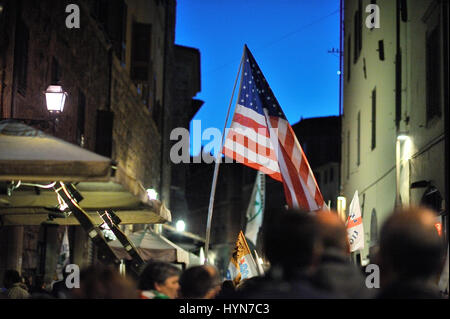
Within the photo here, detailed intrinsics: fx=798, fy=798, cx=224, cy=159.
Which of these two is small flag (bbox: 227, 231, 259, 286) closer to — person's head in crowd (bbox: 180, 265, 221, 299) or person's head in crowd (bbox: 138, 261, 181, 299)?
person's head in crowd (bbox: 138, 261, 181, 299)

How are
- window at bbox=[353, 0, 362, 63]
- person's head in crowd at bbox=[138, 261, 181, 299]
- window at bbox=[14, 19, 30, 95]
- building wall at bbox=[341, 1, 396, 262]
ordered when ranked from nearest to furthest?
person's head in crowd at bbox=[138, 261, 181, 299]
window at bbox=[14, 19, 30, 95]
building wall at bbox=[341, 1, 396, 262]
window at bbox=[353, 0, 362, 63]

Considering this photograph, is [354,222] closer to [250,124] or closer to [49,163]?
[250,124]

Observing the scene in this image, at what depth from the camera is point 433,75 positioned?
14.5 m

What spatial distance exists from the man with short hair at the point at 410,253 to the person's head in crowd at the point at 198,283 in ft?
7.07

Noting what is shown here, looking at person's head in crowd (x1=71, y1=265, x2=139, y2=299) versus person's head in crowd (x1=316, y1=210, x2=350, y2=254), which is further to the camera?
person's head in crowd (x1=71, y1=265, x2=139, y2=299)

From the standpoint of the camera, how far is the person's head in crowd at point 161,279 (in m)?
5.77

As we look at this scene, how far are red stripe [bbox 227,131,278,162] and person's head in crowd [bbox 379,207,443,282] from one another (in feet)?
22.8

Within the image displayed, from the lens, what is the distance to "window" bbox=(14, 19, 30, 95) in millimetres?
12500

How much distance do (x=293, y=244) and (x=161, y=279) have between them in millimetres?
2361

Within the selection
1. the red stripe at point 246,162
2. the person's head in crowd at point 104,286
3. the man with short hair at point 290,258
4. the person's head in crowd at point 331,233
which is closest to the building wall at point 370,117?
the red stripe at point 246,162

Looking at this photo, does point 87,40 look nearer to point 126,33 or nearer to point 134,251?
point 126,33

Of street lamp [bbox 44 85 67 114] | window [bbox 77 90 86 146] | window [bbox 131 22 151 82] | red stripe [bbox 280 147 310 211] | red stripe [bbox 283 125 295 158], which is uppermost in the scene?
window [bbox 131 22 151 82]

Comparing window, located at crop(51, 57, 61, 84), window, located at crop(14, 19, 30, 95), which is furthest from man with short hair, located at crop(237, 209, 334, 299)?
window, located at crop(51, 57, 61, 84)

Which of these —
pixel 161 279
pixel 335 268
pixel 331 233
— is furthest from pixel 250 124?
pixel 335 268
